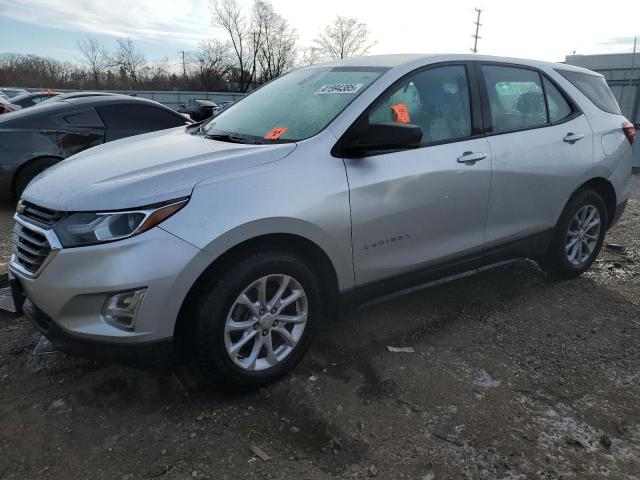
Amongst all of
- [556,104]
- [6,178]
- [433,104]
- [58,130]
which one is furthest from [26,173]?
[556,104]

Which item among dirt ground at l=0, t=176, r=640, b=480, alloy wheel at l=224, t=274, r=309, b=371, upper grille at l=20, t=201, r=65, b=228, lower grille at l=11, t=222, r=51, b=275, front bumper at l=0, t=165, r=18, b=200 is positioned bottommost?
dirt ground at l=0, t=176, r=640, b=480

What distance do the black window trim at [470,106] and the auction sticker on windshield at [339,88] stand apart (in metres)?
0.18

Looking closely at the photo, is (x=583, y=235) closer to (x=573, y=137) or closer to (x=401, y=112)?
(x=573, y=137)

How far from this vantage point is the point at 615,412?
9.00 ft

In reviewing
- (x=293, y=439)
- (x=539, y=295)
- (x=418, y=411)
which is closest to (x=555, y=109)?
(x=539, y=295)

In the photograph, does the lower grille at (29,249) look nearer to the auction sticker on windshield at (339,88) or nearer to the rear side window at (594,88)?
the auction sticker on windshield at (339,88)

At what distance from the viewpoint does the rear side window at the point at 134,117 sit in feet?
22.4

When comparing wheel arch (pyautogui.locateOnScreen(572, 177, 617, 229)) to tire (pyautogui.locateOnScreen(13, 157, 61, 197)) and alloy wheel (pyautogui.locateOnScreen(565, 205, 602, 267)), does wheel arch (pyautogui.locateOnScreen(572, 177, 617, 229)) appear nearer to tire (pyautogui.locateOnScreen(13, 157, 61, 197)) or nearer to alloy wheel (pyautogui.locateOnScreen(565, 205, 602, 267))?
alloy wheel (pyautogui.locateOnScreen(565, 205, 602, 267))

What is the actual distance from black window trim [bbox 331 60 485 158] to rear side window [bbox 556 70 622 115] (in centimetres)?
117

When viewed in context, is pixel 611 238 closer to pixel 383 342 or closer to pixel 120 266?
pixel 383 342

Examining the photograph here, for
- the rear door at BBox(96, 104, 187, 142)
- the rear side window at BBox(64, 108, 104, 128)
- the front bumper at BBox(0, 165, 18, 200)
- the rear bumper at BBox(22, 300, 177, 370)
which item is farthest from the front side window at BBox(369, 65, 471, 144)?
the front bumper at BBox(0, 165, 18, 200)

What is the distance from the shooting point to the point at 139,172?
2.64 meters

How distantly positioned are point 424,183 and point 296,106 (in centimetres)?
94

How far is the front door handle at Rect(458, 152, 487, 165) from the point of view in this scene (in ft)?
11.0
